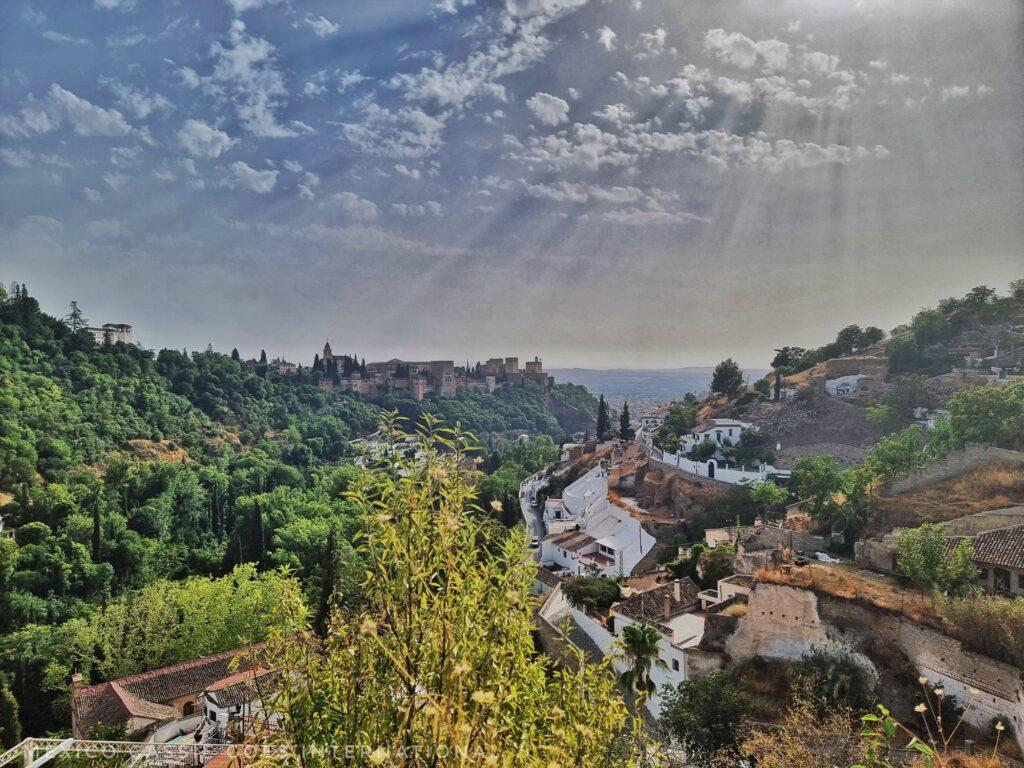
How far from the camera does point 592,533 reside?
16.9 metres

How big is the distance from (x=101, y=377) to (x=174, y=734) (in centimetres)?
2441

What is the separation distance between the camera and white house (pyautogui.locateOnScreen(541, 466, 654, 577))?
47.5 feet

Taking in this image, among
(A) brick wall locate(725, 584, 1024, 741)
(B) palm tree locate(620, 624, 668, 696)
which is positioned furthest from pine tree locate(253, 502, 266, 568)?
(A) brick wall locate(725, 584, 1024, 741)

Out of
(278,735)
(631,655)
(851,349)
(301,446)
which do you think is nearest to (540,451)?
(301,446)

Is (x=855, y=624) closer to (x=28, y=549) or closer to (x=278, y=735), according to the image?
(x=278, y=735)

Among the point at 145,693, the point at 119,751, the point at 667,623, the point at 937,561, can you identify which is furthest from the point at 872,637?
the point at 145,693

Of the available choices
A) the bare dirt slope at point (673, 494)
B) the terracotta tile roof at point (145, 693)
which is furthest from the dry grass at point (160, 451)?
the bare dirt slope at point (673, 494)

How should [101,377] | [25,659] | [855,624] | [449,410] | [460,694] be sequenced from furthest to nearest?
1. [449,410]
2. [101,377]
3. [25,659]
4. [855,624]
5. [460,694]

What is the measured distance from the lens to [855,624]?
702 centimetres

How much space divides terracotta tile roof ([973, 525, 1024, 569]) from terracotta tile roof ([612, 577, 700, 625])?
13.7 ft

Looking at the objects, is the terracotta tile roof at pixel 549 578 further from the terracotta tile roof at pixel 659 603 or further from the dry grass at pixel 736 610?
the dry grass at pixel 736 610

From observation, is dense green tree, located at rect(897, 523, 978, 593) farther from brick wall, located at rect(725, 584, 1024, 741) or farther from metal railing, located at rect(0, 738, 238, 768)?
metal railing, located at rect(0, 738, 238, 768)

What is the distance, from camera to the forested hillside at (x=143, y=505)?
44.0 feet

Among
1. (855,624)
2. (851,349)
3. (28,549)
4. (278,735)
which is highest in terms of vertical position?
(851,349)
